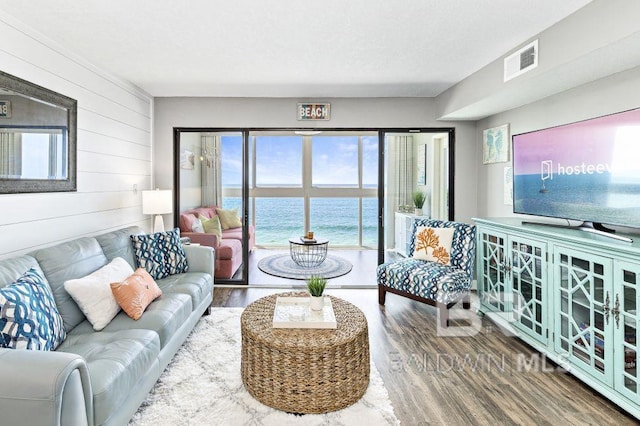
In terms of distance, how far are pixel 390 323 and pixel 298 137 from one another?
4287 millimetres

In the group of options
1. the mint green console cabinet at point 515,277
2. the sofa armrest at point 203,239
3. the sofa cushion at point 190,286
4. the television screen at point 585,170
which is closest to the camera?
the television screen at point 585,170

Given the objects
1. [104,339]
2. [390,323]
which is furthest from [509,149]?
[104,339]

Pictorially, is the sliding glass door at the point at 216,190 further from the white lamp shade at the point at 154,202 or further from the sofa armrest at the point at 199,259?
the sofa armrest at the point at 199,259

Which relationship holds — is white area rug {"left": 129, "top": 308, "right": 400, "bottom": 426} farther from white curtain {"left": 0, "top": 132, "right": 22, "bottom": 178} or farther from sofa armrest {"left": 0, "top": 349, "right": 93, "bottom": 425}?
white curtain {"left": 0, "top": 132, "right": 22, "bottom": 178}

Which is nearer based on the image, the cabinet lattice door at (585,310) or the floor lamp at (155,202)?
the cabinet lattice door at (585,310)

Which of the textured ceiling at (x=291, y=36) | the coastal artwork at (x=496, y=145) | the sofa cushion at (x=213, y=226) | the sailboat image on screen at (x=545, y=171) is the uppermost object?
the textured ceiling at (x=291, y=36)

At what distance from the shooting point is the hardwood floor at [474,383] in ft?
→ 6.87

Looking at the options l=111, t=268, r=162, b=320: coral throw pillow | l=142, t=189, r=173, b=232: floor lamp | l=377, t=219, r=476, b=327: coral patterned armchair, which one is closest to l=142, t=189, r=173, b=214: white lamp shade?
l=142, t=189, r=173, b=232: floor lamp

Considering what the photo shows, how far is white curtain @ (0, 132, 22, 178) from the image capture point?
91.2 inches

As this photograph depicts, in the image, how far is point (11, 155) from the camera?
2381 mm

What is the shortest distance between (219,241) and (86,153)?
6.25ft

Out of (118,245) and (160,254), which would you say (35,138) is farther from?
(160,254)

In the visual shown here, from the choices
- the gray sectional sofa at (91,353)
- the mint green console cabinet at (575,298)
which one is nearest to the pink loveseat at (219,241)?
the gray sectional sofa at (91,353)

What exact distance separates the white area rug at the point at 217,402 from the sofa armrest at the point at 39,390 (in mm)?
731
